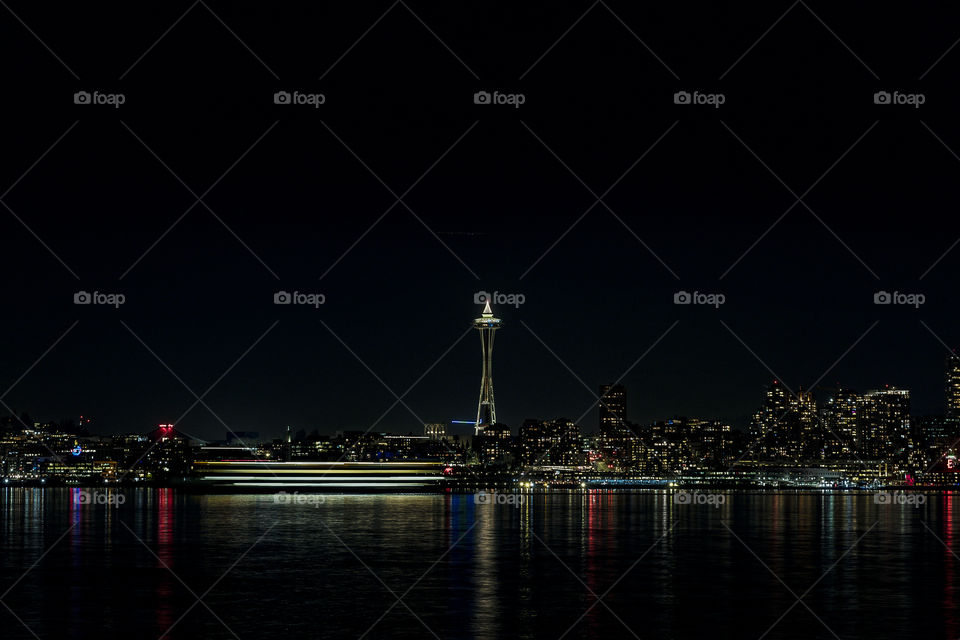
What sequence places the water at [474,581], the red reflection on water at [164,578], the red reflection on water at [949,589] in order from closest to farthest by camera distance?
the water at [474,581] < the red reflection on water at [949,589] < the red reflection on water at [164,578]

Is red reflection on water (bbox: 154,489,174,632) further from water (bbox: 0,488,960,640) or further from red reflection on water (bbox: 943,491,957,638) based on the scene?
red reflection on water (bbox: 943,491,957,638)

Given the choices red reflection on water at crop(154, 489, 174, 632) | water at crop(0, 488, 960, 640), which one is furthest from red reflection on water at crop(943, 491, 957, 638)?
red reflection on water at crop(154, 489, 174, 632)

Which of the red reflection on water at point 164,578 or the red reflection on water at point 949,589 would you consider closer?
the red reflection on water at point 949,589

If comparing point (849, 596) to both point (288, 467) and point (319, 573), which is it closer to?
point (319, 573)

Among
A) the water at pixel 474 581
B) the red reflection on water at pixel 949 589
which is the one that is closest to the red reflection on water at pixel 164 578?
the water at pixel 474 581

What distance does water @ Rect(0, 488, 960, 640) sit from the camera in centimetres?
4090

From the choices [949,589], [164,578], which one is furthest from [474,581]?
[949,589]

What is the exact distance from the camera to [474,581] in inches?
2114

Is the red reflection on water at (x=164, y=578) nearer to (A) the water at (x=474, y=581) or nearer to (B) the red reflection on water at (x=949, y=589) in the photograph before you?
(A) the water at (x=474, y=581)

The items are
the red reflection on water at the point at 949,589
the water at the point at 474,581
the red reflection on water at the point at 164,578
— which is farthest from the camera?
the red reflection on water at the point at 164,578

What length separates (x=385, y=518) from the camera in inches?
4348

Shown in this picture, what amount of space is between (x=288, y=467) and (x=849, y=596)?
152 meters

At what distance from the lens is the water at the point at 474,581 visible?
→ 134ft

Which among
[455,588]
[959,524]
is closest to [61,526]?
[455,588]
